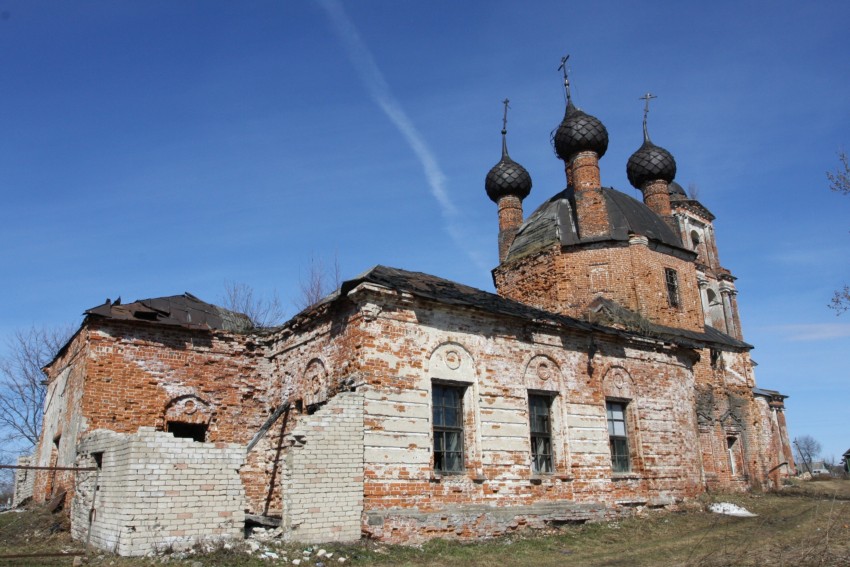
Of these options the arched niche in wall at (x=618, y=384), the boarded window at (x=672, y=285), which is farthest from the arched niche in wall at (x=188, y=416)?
the boarded window at (x=672, y=285)

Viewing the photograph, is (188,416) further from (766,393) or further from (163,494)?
(766,393)

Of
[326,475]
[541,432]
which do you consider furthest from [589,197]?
[326,475]

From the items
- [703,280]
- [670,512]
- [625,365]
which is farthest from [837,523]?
[703,280]

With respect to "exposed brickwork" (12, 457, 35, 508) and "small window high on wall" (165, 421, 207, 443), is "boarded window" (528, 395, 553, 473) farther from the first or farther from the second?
"exposed brickwork" (12, 457, 35, 508)

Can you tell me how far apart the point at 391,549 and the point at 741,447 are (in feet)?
56.7

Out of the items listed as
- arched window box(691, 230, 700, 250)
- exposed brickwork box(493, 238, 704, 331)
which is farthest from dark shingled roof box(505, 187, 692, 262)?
arched window box(691, 230, 700, 250)

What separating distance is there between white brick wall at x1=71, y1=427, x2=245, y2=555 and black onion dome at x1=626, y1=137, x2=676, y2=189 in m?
21.8

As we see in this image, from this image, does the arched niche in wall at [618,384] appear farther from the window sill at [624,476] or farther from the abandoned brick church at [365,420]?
the window sill at [624,476]

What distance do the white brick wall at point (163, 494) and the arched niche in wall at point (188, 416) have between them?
3303 millimetres

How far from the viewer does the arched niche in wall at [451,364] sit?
37.5 feet

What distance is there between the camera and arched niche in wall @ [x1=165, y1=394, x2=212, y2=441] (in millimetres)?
13031

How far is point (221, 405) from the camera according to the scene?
44.2 feet

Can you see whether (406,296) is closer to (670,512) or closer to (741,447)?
(670,512)

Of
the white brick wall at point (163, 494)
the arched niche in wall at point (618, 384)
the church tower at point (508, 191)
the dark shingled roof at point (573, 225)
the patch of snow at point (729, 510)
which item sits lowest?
the patch of snow at point (729, 510)
